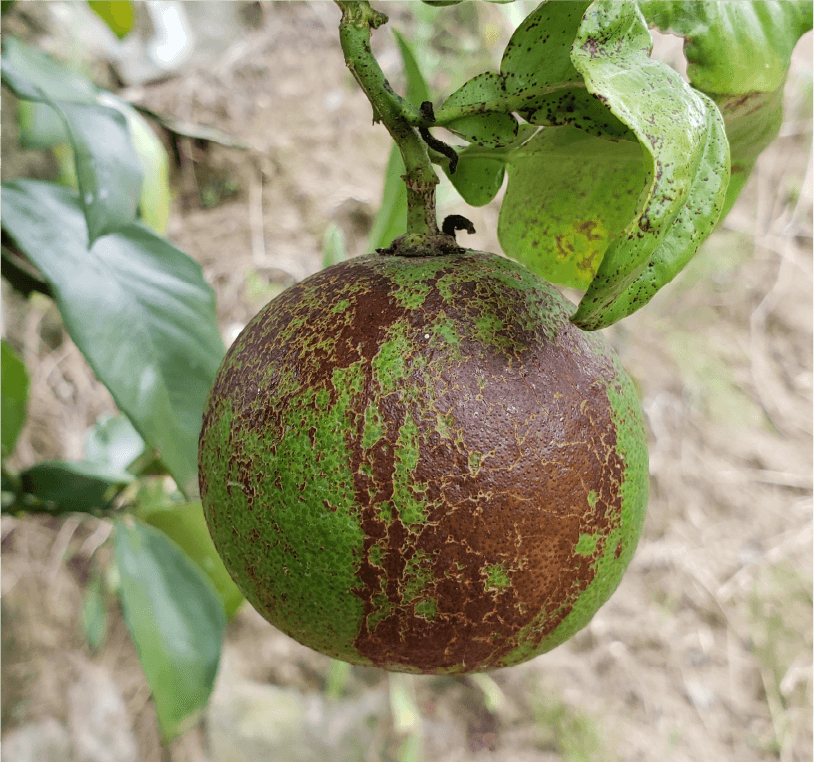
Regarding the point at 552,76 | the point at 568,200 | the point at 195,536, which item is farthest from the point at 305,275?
the point at 552,76

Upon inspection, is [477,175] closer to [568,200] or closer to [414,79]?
[568,200]

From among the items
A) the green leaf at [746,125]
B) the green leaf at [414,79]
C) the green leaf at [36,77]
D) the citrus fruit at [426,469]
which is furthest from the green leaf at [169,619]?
the green leaf at [746,125]

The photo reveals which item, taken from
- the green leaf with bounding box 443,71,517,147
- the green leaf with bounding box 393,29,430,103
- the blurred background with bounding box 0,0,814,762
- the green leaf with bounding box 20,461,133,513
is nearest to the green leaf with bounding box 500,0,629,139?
the green leaf with bounding box 443,71,517,147

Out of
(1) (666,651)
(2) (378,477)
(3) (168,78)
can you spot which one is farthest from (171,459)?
(3) (168,78)

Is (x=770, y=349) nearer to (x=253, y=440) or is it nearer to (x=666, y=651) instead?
(x=666, y=651)

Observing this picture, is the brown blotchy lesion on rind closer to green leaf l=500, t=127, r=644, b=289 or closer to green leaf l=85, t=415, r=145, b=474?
green leaf l=500, t=127, r=644, b=289

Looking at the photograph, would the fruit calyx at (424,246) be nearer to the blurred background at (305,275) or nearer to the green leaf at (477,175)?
the green leaf at (477,175)
